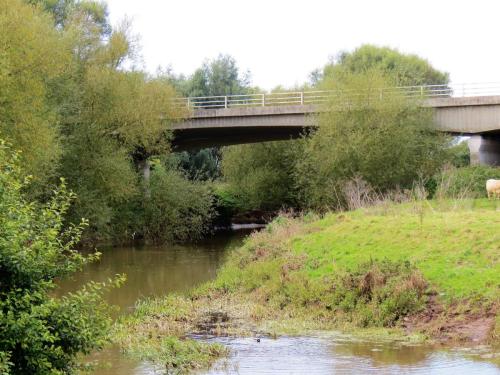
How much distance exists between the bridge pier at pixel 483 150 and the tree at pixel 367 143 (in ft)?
7.47

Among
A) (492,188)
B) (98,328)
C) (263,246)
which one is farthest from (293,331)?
(492,188)

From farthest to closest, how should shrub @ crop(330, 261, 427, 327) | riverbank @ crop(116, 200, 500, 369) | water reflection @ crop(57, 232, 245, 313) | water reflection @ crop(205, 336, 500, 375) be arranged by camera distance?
water reflection @ crop(57, 232, 245, 313)
shrub @ crop(330, 261, 427, 327)
riverbank @ crop(116, 200, 500, 369)
water reflection @ crop(205, 336, 500, 375)

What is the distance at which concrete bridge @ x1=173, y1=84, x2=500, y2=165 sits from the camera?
4334 centimetres

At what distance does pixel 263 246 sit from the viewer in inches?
1044

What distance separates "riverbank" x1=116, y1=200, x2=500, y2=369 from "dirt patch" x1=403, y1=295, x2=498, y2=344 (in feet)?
0.07

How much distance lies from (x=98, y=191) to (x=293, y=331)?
2319cm

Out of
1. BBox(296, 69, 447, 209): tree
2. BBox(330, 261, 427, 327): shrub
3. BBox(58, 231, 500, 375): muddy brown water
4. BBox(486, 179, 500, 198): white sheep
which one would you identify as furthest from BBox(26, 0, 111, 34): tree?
BBox(58, 231, 500, 375): muddy brown water

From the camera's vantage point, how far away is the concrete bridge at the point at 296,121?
43344 mm

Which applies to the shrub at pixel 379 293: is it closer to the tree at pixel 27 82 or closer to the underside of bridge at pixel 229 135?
the tree at pixel 27 82

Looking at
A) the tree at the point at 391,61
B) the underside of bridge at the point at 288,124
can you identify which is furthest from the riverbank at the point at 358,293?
the tree at the point at 391,61

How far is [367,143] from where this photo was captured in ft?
128

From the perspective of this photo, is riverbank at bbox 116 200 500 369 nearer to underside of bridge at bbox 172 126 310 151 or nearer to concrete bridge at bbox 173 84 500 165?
concrete bridge at bbox 173 84 500 165

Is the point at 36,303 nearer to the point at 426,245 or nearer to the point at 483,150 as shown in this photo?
the point at 426,245

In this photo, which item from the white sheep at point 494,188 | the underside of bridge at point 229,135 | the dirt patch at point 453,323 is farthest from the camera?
the underside of bridge at point 229,135
